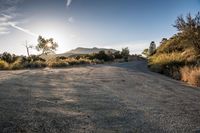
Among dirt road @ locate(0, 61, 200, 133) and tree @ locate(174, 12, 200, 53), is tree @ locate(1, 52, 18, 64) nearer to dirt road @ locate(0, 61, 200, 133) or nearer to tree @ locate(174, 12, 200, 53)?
tree @ locate(174, 12, 200, 53)

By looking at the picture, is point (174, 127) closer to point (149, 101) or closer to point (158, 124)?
point (158, 124)

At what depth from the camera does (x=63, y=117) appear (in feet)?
21.7

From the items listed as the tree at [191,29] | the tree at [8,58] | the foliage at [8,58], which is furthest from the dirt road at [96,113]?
the foliage at [8,58]

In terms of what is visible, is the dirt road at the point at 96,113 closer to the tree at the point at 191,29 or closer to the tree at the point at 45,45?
the tree at the point at 191,29

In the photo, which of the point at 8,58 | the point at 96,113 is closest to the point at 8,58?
the point at 8,58

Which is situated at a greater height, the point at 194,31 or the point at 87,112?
the point at 194,31


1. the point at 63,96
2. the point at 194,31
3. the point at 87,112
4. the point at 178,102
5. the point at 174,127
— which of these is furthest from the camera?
the point at 194,31

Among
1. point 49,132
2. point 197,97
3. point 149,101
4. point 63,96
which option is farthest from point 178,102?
point 49,132

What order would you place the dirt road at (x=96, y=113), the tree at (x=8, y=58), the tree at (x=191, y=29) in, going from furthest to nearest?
the tree at (x=8, y=58)
the tree at (x=191, y=29)
the dirt road at (x=96, y=113)

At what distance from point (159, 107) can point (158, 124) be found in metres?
1.85

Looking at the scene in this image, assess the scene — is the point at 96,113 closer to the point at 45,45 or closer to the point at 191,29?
the point at 191,29

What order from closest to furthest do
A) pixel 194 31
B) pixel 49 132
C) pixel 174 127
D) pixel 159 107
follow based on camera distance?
pixel 49 132 < pixel 174 127 < pixel 159 107 < pixel 194 31

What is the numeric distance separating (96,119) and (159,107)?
7.20 ft

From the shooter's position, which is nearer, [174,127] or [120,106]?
[174,127]
